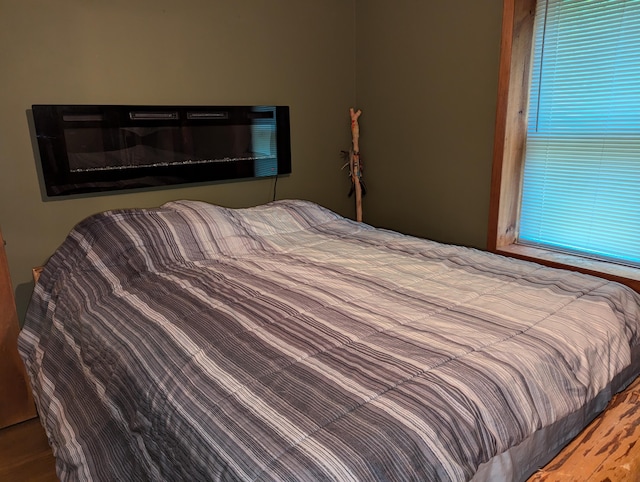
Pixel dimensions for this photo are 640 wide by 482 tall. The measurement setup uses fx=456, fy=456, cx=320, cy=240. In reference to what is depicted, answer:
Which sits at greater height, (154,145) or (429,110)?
(429,110)

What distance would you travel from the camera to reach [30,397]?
7.14ft

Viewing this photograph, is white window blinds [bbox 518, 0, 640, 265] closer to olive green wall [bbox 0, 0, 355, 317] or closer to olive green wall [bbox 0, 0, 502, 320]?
olive green wall [bbox 0, 0, 502, 320]

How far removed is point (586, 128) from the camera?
2234mm

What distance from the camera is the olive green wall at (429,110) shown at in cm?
250

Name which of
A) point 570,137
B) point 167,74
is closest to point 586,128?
point 570,137

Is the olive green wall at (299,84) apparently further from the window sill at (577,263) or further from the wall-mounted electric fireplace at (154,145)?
the window sill at (577,263)

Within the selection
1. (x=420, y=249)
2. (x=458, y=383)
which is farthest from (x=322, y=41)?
(x=458, y=383)

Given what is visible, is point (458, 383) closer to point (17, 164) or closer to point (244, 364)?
point (244, 364)

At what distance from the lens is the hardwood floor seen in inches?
72.8

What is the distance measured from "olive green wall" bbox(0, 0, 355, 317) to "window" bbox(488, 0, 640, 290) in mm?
1175

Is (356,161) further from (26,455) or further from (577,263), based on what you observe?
(26,455)

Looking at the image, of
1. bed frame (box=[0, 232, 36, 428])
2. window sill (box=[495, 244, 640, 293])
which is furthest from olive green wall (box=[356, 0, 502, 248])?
bed frame (box=[0, 232, 36, 428])

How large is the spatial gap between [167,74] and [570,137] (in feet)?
6.95

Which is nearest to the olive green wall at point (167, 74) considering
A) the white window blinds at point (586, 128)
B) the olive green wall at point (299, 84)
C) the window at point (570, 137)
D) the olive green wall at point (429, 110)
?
the olive green wall at point (299, 84)
